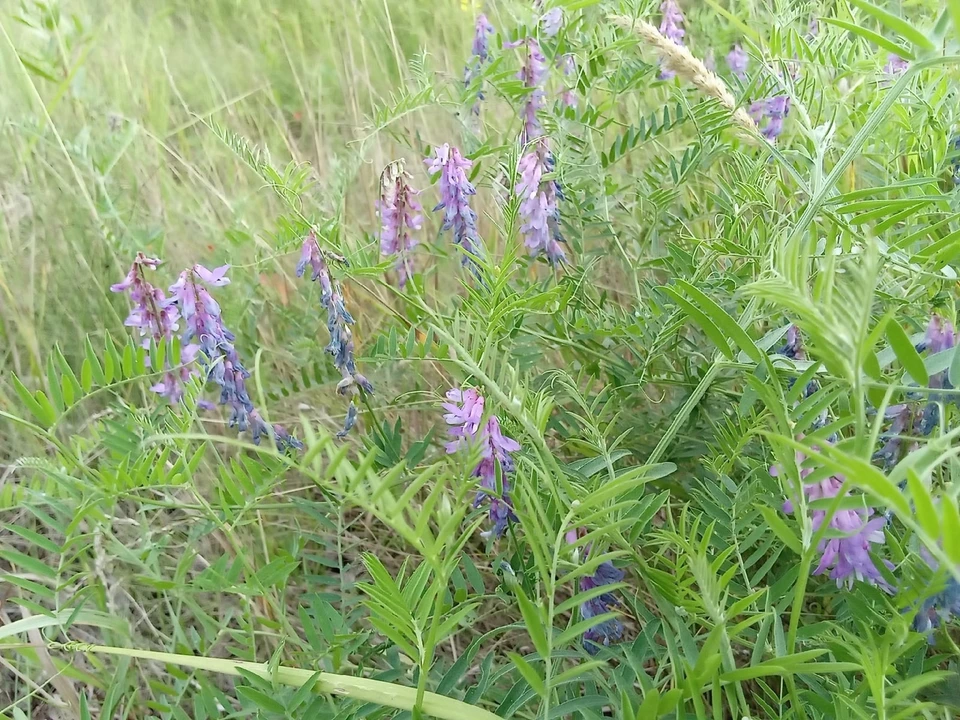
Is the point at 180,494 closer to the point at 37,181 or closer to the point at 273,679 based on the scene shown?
the point at 273,679

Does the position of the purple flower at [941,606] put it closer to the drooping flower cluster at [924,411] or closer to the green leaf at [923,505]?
the drooping flower cluster at [924,411]

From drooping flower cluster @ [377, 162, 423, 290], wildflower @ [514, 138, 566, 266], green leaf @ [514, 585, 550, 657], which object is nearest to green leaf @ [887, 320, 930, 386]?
green leaf @ [514, 585, 550, 657]

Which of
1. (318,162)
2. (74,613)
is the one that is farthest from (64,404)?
(318,162)

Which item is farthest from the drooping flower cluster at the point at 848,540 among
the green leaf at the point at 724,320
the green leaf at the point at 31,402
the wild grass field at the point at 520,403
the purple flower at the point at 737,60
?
the purple flower at the point at 737,60

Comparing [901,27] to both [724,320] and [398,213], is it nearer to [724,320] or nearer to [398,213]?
[724,320]

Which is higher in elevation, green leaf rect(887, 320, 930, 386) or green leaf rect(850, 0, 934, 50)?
green leaf rect(850, 0, 934, 50)

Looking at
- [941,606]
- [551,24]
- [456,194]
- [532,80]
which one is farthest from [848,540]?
[551,24]

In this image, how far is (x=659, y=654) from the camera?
71 centimetres

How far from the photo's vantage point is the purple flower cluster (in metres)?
0.94

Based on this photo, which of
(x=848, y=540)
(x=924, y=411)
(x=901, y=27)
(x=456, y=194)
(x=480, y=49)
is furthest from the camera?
(x=480, y=49)

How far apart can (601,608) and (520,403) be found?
0.33 meters

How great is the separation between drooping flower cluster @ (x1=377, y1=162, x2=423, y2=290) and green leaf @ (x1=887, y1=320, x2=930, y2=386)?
702 mm

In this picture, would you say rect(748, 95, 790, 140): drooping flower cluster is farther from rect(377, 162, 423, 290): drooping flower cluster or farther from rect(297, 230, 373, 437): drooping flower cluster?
rect(297, 230, 373, 437): drooping flower cluster

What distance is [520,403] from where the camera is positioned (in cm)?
59
